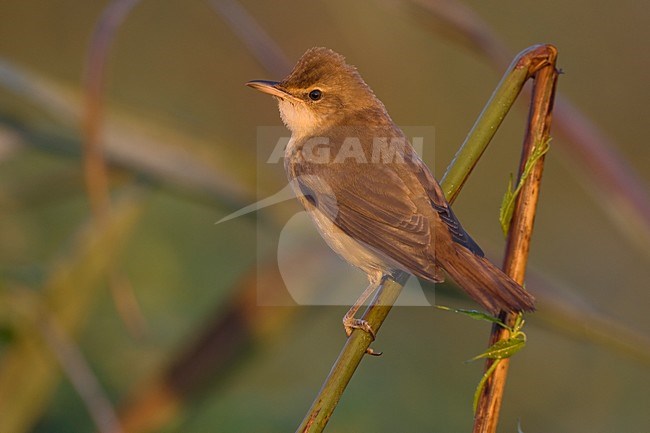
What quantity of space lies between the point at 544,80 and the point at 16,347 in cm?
174

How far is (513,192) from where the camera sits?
1771mm

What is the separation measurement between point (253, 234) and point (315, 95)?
98.0 inches

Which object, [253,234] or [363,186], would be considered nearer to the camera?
[363,186]

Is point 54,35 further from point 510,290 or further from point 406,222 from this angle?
point 510,290

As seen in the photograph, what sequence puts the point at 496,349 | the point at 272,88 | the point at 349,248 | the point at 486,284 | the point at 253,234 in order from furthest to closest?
the point at 253,234, the point at 272,88, the point at 349,248, the point at 486,284, the point at 496,349

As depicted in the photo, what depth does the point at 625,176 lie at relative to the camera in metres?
2.42

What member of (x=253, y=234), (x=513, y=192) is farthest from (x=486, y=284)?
(x=253, y=234)

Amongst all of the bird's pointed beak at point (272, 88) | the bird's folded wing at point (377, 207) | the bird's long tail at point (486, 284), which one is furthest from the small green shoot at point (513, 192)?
the bird's pointed beak at point (272, 88)

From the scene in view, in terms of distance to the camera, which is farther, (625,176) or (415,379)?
(415,379)

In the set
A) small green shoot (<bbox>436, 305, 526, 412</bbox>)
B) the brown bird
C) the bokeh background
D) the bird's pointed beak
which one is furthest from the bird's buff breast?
small green shoot (<bbox>436, 305, 526, 412</bbox>)

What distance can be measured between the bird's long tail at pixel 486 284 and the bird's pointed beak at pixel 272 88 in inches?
31.4

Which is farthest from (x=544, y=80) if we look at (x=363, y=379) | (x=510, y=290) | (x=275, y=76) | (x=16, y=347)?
(x=363, y=379)

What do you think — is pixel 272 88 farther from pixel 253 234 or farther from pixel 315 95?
pixel 253 234

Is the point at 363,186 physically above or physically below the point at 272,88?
below
